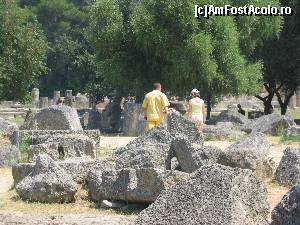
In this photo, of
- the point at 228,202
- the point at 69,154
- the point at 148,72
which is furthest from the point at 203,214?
the point at 148,72

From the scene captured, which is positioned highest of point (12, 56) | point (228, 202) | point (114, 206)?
point (12, 56)

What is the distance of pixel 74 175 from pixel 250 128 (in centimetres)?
1254

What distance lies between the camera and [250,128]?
70.9ft

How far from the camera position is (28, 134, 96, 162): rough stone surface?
12.7 metres

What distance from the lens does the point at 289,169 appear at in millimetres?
10531

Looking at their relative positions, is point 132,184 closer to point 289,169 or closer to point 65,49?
point 289,169

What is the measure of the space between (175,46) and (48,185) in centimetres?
1720

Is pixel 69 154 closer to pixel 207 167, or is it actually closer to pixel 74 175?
pixel 74 175

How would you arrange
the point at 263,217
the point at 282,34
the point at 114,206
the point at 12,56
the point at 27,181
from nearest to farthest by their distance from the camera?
the point at 263,217 → the point at 114,206 → the point at 27,181 → the point at 12,56 → the point at 282,34

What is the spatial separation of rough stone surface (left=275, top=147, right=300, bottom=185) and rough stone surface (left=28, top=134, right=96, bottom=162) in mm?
3810

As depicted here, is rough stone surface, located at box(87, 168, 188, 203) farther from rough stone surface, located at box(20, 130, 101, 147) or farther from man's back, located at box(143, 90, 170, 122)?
rough stone surface, located at box(20, 130, 101, 147)

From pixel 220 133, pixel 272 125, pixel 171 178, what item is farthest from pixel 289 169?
pixel 272 125

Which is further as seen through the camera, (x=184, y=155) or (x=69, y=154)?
(x=69, y=154)

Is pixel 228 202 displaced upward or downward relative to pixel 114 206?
upward
